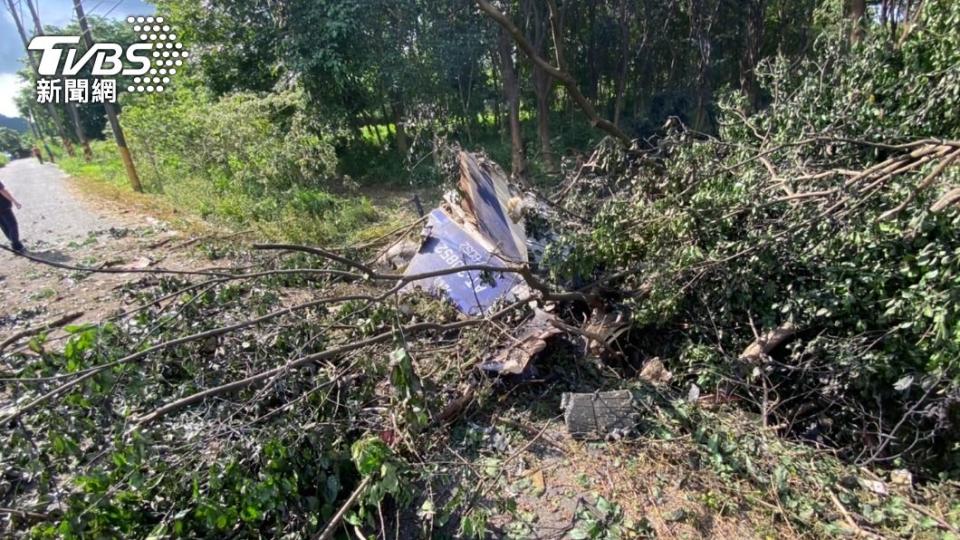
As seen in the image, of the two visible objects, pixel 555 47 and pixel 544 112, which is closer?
pixel 555 47

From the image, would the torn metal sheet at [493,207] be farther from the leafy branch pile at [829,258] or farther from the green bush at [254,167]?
the green bush at [254,167]

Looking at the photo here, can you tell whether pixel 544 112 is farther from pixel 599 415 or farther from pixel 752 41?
pixel 599 415

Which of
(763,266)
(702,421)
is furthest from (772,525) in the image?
(763,266)

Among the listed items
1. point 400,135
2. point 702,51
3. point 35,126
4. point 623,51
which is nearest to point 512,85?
point 623,51

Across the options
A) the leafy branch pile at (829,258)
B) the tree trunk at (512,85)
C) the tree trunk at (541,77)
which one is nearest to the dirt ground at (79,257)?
the leafy branch pile at (829,258)

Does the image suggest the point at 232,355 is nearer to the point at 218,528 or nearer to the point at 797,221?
the point at 218,528

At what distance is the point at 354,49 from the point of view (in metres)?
8.31

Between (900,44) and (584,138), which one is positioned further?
(584,138)

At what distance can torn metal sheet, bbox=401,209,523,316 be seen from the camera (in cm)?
319

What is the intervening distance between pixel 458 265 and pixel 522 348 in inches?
42.9

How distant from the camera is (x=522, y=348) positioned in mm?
2648

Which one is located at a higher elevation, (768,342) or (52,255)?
(52,255)

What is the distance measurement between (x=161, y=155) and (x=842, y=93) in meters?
11.6

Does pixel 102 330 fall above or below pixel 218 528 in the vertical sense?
above
